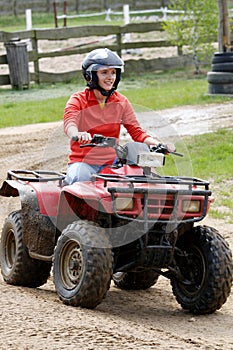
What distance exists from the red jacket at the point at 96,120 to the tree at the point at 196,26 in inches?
724

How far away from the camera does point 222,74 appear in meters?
17.9

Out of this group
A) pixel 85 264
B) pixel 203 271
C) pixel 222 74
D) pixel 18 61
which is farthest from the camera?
pixel 18 61

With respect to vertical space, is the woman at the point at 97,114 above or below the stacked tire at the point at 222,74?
above

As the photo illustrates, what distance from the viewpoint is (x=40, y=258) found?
6.84 m

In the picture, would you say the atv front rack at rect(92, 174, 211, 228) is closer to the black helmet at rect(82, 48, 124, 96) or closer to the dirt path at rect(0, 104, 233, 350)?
the dirt path at rect(0, 104, 233, 350)

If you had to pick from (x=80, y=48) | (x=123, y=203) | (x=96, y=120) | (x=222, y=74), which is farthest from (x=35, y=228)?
(x=80, y=48)

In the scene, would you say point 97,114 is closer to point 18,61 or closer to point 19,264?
point 19,264

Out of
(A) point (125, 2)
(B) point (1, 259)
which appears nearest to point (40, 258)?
(B) point (1, 259)

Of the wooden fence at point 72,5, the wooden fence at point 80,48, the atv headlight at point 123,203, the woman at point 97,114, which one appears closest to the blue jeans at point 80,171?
the woman at point 97,114

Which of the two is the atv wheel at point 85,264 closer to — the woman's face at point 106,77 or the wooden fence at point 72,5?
the woman's face at point 106,77

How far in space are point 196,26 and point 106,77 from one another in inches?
742

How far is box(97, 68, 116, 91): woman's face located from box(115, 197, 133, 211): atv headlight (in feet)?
3.58

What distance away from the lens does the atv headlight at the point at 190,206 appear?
20.4 feet

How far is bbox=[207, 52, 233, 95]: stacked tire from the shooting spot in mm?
17891
